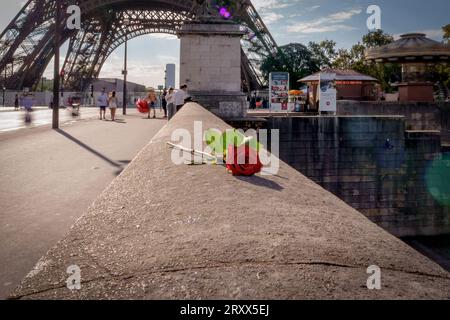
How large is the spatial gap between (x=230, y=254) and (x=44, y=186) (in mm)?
5761

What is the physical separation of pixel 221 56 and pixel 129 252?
43.7 feet

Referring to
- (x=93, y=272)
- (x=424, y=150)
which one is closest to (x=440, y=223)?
(x=424, y=150)

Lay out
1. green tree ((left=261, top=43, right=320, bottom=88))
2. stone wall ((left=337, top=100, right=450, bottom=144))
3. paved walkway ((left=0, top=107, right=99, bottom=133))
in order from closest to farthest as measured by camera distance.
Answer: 1. paved walkway ((left=0, top=107, right=99, bottom=133))
2. stone wall ((left=337, top=100, right=450, bottom=144))
3. green tree ((left=261, top=43, right=320, bottom=88))

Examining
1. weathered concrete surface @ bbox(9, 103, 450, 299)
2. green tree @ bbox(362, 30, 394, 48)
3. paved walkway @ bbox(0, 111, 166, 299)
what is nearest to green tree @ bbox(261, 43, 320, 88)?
green tree @ bbox(362, 30, 394, 48)

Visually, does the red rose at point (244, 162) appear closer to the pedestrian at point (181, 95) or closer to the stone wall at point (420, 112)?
the pedestrian at point (181, 95)

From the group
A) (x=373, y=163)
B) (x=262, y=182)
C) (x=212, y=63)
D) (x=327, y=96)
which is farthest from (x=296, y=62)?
(x=262, y=182)

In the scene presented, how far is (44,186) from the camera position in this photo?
6426mm

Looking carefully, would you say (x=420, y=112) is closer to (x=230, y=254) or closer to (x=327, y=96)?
(x=327, y=96)

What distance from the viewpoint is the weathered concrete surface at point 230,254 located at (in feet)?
3.79

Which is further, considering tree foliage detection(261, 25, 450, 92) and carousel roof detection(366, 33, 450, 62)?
tree foliage detection(261, 25, 450, 92)

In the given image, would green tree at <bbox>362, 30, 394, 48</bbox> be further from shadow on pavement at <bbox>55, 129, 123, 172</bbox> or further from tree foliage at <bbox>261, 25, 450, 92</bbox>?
shadow on pavement at <bbox>55, 129, 123, 172</bbox>

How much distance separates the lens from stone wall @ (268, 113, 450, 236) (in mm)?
15209

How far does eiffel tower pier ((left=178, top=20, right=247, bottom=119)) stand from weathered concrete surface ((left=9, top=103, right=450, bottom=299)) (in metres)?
12.0
